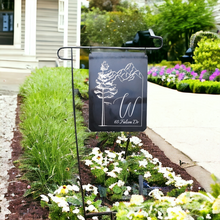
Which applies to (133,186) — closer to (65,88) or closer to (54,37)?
(65,88)

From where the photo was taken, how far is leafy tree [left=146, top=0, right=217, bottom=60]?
66.1 ft

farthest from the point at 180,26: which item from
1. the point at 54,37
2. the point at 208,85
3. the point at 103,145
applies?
the point at 103,145

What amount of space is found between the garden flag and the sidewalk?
0.79 m

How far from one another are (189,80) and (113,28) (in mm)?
14104

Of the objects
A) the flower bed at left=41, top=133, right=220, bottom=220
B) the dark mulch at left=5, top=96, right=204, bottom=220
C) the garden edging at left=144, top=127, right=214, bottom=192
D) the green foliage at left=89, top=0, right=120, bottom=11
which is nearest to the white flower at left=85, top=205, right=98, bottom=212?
the flower bed at left=41, top=133, right=220, bottom=220

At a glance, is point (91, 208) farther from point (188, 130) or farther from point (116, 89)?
point (188, 130)

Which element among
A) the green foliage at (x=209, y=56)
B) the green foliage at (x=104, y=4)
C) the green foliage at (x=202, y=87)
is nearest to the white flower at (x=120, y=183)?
the green foliage at (x=202, y=87)

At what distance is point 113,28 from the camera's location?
21766mm

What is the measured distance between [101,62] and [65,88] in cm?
269

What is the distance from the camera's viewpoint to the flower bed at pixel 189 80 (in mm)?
8008

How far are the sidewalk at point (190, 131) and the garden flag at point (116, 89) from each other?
2.60 feet

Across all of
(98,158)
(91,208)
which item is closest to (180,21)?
(98,158)

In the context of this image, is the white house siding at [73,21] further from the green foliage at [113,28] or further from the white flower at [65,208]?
the white flower at [65,208]

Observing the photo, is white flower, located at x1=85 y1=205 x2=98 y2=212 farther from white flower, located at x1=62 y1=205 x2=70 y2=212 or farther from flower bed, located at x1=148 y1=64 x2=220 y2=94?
flower bed, located at x1=148 y1=64 x2=220 y2=94
